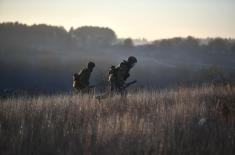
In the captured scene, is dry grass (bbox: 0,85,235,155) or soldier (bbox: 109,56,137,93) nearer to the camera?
dry grass (bbox: 0,85,235,155)

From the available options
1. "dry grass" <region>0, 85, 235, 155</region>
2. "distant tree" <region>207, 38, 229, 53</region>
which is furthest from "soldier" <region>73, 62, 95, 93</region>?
"distant tree" <region>207, 38, 229, 53</region>

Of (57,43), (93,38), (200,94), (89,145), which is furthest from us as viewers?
(93,38)

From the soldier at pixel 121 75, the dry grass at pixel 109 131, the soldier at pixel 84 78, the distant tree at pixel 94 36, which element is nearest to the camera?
the dry grass at pixel 109 131

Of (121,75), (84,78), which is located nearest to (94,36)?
(84,78)

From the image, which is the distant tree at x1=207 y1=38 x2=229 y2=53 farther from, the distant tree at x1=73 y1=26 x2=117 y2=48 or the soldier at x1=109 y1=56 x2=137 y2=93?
the soldier at x1=109 y1=56 x2=137 y2=93

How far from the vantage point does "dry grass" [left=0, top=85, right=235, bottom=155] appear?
6.85 meters

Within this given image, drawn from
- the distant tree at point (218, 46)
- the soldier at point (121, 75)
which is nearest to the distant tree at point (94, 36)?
the distant tree at point (218, 46)

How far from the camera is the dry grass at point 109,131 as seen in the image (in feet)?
22.5

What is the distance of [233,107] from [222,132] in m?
2.19

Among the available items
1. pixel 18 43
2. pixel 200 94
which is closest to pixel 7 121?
pixel 200 94

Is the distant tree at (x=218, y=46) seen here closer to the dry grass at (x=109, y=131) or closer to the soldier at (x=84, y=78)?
the soldier at (x=84, y=78)

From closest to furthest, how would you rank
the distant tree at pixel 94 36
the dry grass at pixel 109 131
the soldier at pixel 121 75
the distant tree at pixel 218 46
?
1. the dry grass at pixel 109 131
2. the soldier at pixel 121 75
3. the distant tree at pixel 94 36
4. the distant tree at pixel 218 46

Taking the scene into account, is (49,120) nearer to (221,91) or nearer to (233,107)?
(233,107)

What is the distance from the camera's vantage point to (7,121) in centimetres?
845
